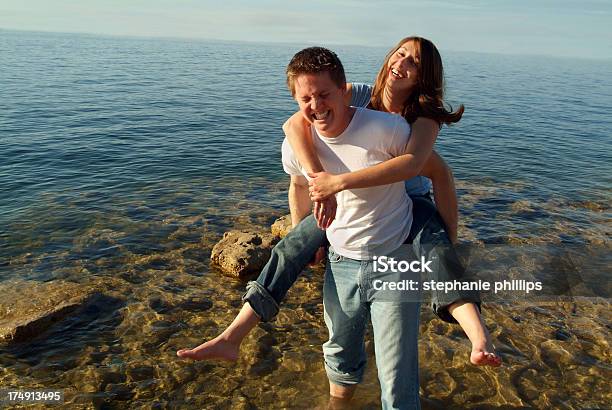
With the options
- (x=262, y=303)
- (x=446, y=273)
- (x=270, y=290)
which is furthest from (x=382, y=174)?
(x=262, y=303)

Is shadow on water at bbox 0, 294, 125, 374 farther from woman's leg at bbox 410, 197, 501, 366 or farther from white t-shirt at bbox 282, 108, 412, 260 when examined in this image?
woman's leg at bbox 410, 197, 501, 366

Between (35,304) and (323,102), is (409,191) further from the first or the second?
(35,304)

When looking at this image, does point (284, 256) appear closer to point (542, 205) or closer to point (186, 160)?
point (542, 205)

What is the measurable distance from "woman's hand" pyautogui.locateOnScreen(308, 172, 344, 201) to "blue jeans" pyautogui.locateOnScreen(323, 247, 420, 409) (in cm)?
67

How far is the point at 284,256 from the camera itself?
390cm

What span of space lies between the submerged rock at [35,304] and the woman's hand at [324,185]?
235 inches

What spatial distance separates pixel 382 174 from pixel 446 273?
96 cm

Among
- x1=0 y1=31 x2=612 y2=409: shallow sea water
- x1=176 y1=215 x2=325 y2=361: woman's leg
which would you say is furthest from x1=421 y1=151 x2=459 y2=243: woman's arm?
x1=0 y1=31 x2=612 y2=409: shallow sea water

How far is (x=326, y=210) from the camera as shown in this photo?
346cm

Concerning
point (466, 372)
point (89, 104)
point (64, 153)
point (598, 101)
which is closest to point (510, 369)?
point (466, 372)

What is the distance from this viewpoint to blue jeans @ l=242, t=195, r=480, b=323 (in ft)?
11.6

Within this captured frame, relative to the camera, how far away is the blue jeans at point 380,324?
344 centimetres

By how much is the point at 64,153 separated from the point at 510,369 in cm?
1828

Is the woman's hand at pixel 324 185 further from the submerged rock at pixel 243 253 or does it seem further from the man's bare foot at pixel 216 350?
the submerged rock at pixel 243 253
